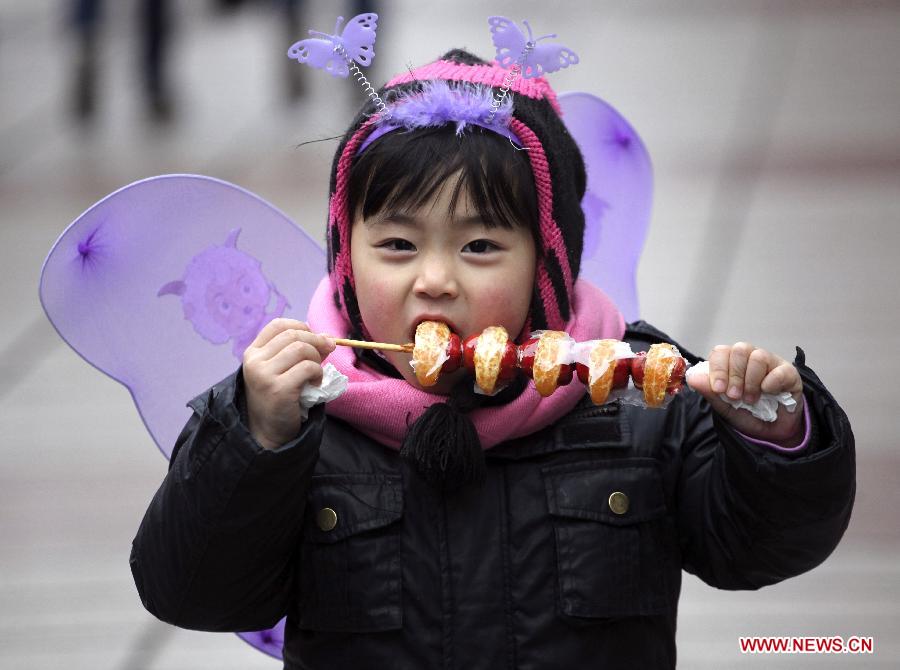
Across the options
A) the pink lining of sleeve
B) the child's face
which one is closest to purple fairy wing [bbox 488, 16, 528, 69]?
the child's face

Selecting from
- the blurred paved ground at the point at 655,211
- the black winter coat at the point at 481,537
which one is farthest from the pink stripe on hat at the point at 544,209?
the blurred paved ground at the point at 655,211

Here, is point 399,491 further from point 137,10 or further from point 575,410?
point 137,10

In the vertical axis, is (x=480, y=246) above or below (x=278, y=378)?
above

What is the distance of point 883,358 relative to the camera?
18.0 ft

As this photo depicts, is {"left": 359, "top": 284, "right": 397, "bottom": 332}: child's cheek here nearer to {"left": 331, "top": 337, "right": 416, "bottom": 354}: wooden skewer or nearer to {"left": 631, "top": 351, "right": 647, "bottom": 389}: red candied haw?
{"left": 331, "top": 337, "right": 416, "bottom": 354}: wooden skewer

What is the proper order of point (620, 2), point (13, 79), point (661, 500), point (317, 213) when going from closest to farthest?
point (661, 500), point (317, 213), point (13, 79), point (620, 2)

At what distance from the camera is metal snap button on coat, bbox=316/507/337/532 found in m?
2.31

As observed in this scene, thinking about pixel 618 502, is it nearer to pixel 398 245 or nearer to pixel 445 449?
pixel 445 449

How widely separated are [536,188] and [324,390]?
0.51 m

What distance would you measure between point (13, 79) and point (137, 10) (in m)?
1.54

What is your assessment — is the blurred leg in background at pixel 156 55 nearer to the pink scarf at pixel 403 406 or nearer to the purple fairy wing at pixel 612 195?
the purple fairy wing at pixel 612 195

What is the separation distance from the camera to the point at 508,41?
2566mm

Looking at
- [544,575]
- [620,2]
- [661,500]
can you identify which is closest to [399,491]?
[544,575]

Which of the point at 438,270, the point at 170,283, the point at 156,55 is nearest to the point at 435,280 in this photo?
the point at 438,270
